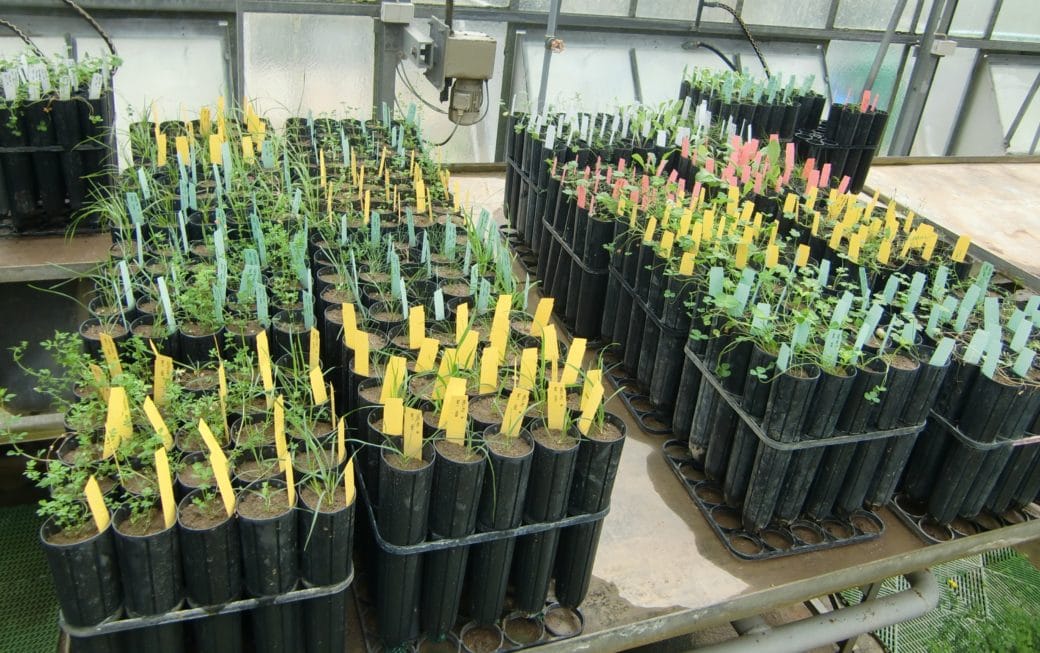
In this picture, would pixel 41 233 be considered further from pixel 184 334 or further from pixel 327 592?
pixel 327 592

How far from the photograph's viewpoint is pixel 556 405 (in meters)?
1.66

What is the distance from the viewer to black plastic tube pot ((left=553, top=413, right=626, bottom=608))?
1658 millimetres

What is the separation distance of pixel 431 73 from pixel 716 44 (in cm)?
341

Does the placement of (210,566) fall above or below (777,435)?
below

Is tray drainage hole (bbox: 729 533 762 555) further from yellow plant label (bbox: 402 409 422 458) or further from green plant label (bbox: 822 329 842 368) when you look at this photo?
yellow plant label (bbox: 402 409 422 458)

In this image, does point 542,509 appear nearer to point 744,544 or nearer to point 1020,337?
point 744,544

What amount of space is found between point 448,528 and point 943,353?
4.24 ft

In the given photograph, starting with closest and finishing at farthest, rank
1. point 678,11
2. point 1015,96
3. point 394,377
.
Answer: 1. point 394,377
2. point 678,11
3. point 1015,96

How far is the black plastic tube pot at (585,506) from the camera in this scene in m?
1.66

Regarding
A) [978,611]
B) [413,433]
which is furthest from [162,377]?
[978,611]

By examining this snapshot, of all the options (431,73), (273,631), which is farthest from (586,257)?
(273,631)

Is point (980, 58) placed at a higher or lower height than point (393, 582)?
higher

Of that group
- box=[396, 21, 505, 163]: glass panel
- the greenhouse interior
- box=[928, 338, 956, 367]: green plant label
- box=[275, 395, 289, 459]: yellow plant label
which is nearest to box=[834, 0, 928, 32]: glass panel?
the greenhouse interior

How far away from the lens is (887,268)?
2662 mm
